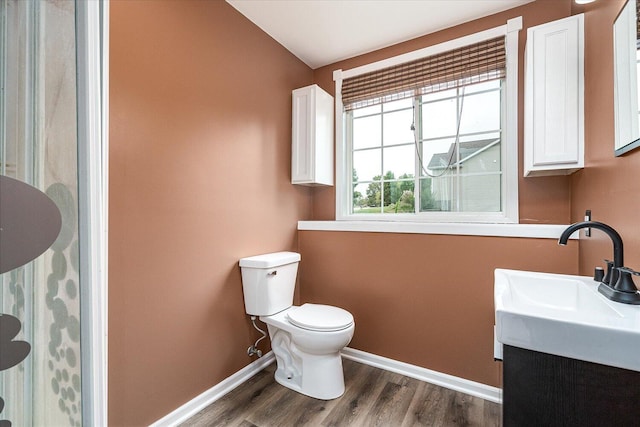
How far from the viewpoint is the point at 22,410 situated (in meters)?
0.60

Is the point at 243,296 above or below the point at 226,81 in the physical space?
below

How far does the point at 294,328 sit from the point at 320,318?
6.7 inches

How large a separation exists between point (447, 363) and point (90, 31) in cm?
230

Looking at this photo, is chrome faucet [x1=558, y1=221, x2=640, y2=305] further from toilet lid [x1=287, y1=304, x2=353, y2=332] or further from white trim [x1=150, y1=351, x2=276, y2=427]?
white trim [x1=150, y1=351, x2=276, y2=427]

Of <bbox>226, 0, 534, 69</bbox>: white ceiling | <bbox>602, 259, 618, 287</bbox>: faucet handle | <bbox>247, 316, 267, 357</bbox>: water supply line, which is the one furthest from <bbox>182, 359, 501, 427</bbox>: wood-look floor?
<bbox>226, 0, 534, 69</bbox>: white ceiling

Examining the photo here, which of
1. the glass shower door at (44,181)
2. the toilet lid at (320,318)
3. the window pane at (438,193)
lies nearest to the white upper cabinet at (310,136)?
the window pane at (438,193)

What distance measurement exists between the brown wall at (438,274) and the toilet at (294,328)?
350mm

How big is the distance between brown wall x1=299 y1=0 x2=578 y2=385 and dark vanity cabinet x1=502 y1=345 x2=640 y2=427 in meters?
1.19

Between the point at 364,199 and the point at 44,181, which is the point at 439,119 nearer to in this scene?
the point at 364,199

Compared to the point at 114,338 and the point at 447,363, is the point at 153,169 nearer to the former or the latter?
the point at 114,338

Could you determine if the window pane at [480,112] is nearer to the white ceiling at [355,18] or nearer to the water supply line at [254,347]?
the white ceiling at [355,18]

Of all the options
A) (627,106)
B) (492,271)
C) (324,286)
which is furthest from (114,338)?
(627,106)

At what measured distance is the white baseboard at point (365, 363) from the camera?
157 cm

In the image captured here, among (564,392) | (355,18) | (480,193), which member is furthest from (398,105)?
(564,392)
